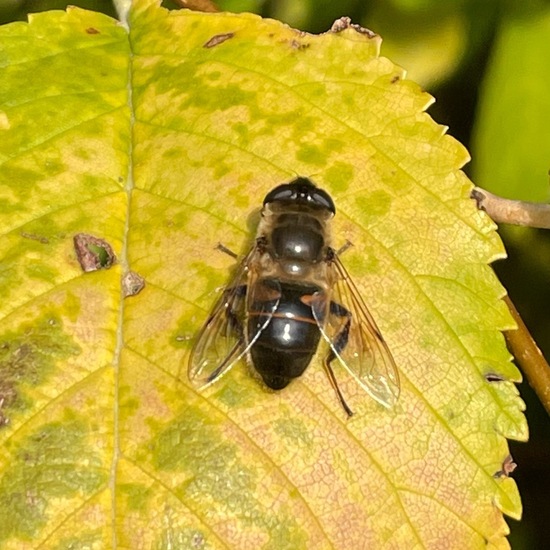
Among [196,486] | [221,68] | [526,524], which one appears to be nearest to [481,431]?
[196,486]

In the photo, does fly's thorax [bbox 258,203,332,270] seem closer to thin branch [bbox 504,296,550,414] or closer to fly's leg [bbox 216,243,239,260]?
fly's leg [bbox 216,243,239,260]

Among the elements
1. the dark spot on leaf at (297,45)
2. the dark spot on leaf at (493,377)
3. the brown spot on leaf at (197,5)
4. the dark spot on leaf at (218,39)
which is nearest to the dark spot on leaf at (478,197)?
the dark spot on leaf at (493,377)

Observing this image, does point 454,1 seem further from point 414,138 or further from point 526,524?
point 526,524

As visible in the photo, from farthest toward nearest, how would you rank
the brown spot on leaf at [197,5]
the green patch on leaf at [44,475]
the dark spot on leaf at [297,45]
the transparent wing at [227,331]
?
1. the brown spot on leaf at [197,5]
2. the dark spot on leaf at [297,45]
3. the transparent wing at [227,331]
4. the green patch on leaf at [44,475]

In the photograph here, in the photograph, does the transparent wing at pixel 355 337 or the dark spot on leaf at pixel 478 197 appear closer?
the transparent wing at pixel 355 337

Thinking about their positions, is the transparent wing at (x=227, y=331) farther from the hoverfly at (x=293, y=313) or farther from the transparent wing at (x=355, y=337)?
the transparent wing at (x=355, y=337)
